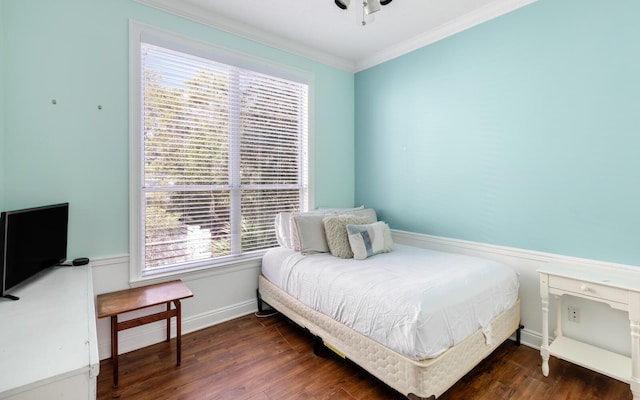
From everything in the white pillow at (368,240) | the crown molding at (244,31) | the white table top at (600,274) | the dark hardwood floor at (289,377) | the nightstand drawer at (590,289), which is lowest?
the dark hardwood floor at (289,377)

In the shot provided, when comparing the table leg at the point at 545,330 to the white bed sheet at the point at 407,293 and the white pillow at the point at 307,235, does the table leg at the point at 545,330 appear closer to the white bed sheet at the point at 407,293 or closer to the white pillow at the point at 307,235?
the white bed sheet at the point at 407,293

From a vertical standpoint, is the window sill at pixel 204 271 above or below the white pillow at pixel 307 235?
below

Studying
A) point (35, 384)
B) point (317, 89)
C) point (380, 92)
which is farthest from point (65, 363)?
point (380, 92)

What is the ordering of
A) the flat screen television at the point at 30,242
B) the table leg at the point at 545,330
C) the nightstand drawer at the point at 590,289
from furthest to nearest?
1. the table leg at the point at 545,330
2. the nightstand drawer at the point at 590,289
3. the flat screen television at the point at 30,242

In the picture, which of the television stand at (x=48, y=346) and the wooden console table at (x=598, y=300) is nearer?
the television stand at (x=48, y=346)

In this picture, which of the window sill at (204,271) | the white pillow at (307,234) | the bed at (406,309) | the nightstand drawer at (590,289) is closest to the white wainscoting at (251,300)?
the window sill at (204,271)

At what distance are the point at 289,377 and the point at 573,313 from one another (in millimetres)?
2162

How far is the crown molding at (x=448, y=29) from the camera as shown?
248 cm

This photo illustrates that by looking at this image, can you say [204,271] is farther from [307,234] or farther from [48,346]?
[48,346]

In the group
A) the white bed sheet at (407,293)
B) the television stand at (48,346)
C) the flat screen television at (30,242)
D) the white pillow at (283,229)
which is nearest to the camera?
the television stand at (48,346)

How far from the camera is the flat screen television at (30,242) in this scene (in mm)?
1484

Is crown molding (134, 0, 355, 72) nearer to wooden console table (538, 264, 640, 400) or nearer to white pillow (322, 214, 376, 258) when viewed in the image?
white pillow (322, 214, 376, 258)

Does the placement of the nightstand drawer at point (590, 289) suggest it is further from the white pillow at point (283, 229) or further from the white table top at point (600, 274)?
the white pillow at point (283, 229)

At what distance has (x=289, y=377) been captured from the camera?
2.00m
